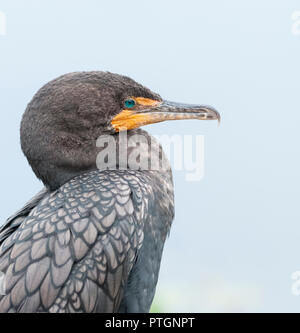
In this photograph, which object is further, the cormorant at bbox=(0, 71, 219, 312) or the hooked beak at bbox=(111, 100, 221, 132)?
the hooked beak at bbox=(111, 100, 221, 132)

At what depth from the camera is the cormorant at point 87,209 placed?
4.00 meters

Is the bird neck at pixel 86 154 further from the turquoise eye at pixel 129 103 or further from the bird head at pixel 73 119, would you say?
the turquoise eye at pixel 129 103

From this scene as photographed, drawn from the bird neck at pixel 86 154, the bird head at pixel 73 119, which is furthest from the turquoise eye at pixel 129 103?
the bird neck at pixel 86 154

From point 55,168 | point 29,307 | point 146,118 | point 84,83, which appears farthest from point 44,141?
point 29,307

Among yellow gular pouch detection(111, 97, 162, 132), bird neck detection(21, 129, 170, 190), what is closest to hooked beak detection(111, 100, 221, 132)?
yellow gular pouch detection(111, 97, 162, 132)

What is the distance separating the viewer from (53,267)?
3988 mm

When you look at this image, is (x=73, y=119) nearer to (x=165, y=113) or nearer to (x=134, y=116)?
(x=134, y=116)

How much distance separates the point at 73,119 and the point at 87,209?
24.7 inches

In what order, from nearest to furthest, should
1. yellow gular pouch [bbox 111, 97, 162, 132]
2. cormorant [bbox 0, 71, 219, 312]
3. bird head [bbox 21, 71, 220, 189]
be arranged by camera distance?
1. cormorant [bbox 0, 71, 219, 312]
2. bird head [bbox 21, 71, 220, 189]
3. yellow gular pouch [bbox 111, 97, 162, 132]

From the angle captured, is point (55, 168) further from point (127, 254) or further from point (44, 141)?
point (127, 254)

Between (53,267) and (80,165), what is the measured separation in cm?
79

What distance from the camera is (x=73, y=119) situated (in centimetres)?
430

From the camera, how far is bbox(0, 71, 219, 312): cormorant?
400cm

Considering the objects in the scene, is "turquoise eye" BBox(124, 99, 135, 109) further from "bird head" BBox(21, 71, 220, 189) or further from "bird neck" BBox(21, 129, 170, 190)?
"bird neck" BBox(21, 129, 170, 190)
